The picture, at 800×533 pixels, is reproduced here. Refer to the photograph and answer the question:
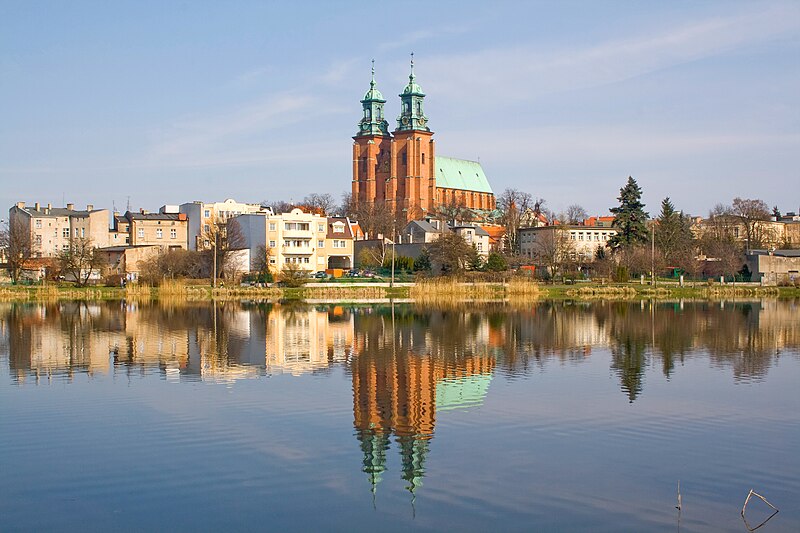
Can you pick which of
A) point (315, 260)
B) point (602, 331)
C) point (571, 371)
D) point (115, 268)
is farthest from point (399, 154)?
point (571, 371)

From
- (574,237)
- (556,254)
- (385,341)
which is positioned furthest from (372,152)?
(385,341)

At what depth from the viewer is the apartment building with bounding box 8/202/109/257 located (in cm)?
8425

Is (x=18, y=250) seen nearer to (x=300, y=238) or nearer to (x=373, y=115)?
(x=300, y=238)

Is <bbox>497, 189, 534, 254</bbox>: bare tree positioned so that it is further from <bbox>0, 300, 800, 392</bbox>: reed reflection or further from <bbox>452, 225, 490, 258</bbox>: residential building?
<bbox>0, 300, 800, 392</bbox>: reed reflection

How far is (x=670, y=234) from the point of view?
85625 mm

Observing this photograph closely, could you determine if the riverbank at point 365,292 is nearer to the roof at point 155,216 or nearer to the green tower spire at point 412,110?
the roof at point 155,216

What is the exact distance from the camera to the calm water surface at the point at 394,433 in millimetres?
10875

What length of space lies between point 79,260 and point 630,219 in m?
47.3

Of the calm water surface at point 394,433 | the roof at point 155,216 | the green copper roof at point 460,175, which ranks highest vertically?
the green copper roof at point 460,175

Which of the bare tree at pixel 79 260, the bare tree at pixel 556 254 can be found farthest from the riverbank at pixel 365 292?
the bare tree at pixel 556 254

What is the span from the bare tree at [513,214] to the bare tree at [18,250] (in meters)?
47.2

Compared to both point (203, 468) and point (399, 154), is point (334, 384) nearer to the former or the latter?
point (203, 468)

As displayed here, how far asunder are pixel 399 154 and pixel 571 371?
332ft

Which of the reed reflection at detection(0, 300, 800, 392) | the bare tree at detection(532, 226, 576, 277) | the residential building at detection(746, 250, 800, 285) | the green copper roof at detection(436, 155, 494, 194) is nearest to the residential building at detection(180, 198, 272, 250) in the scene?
the bare tree at detection(532, 226, 576, 277)
